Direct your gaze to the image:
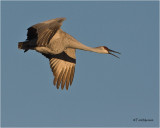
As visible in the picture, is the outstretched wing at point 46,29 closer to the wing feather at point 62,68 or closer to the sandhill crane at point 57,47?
the sandhill crane at point 57,47

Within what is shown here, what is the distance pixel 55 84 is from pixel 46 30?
3013 millimetres

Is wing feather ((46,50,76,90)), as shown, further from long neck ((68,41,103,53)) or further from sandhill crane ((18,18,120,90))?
long neck ((68,41,103,53))

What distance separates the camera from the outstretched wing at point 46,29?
15312 mm

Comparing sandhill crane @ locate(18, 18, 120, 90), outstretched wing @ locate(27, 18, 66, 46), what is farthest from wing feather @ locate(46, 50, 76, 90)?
outstretched wing @ locate(27, 18, 66, 46)

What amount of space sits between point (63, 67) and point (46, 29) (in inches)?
124

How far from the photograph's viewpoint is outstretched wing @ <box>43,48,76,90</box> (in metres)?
18.0

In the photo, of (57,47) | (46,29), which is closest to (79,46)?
(57,47)

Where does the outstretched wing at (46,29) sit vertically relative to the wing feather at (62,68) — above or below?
above

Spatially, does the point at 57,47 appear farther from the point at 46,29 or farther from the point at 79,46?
the point at 46,29

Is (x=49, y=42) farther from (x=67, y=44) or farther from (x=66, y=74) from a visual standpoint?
(x=66, y=74)

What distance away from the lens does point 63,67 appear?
1823 cm

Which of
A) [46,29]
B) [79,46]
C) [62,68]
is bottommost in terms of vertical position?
[62,68]

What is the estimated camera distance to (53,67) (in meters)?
18.1

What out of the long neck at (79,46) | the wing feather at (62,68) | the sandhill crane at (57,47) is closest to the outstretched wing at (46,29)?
the sandhill crane at (57,47)
